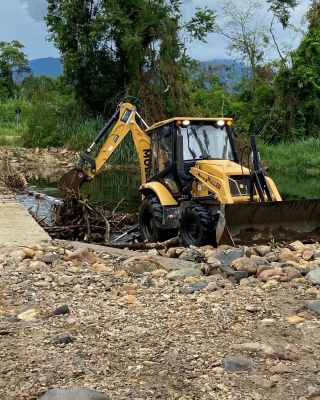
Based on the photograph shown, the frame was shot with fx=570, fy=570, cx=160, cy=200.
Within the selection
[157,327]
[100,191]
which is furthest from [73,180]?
[100,191]

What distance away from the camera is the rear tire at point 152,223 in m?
9.60

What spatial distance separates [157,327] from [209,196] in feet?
16.0

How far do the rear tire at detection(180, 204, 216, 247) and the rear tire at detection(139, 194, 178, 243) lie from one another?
24.6 inches

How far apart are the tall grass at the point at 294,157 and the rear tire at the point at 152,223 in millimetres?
19932

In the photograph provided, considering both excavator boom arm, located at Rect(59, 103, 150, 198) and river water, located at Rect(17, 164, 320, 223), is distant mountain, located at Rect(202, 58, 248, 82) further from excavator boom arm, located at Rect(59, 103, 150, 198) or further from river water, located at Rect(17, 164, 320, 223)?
excavator boom arm, located at Rect(59, 103, 150, 198)

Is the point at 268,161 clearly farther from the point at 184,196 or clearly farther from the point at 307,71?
the point at 184,196

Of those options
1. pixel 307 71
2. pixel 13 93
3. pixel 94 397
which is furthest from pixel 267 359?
pixel 13 93

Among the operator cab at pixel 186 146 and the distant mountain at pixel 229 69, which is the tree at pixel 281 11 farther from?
the operator cab at pixel 186 146

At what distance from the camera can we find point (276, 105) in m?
35.0

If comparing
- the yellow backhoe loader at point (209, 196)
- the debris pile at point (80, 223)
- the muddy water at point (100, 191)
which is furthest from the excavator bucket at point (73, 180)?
the muddy water at point (100, 191)

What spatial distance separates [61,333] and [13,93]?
5558 cm

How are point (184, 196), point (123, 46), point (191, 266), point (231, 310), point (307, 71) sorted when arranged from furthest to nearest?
point (307, 71)
point (123, 46)
point (184, 196)
point (191, 266)
point (231, 310)

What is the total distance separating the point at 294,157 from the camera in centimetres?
3002

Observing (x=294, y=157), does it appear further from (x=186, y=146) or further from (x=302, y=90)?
(x=186, y=146)
